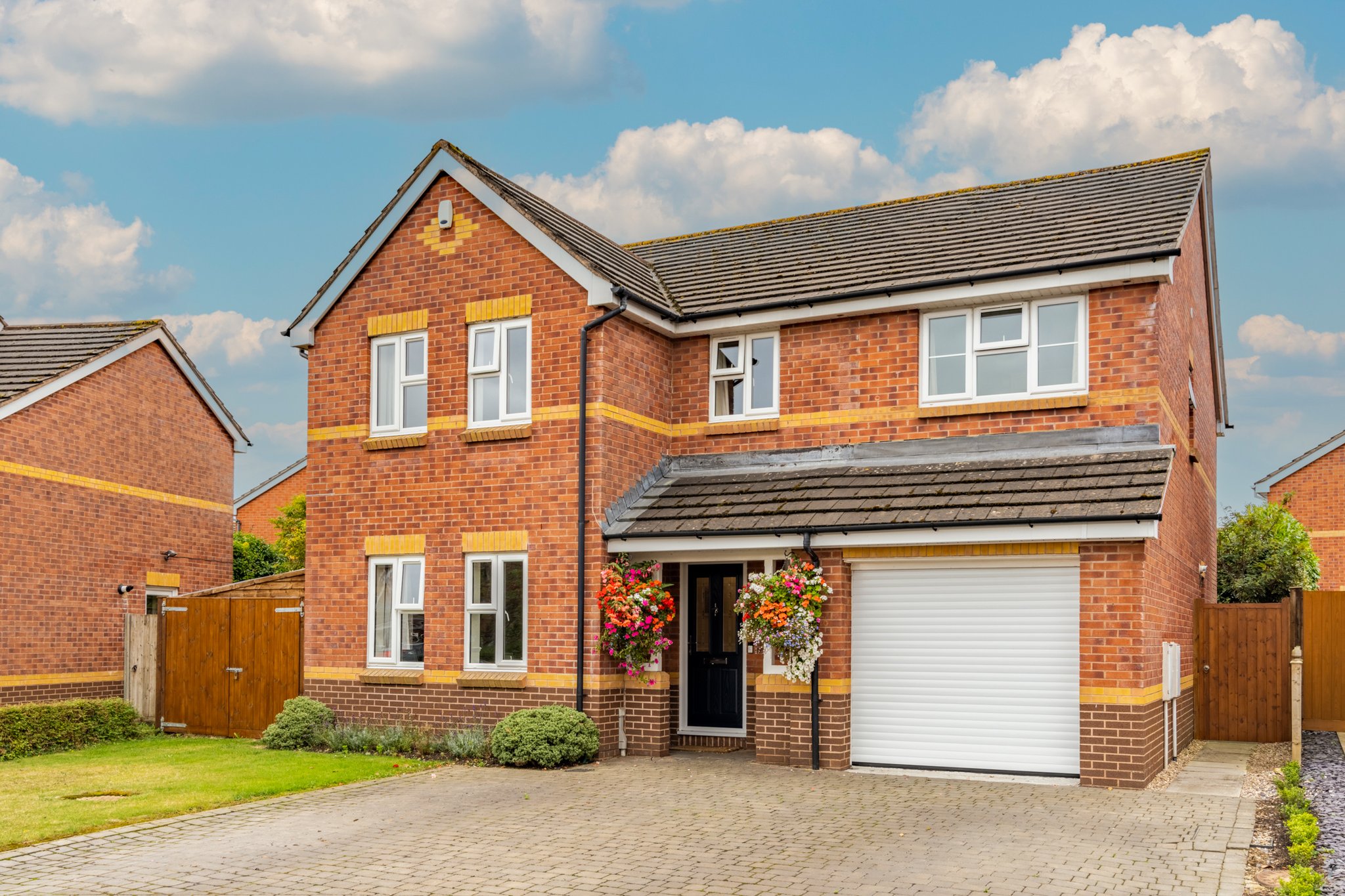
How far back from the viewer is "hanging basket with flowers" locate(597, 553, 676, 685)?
583 inches

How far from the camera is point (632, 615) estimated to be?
1477 cm

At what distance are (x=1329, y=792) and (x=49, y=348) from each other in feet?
65.3

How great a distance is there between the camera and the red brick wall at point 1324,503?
101ft

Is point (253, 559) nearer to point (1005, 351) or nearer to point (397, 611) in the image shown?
point (397, 611)

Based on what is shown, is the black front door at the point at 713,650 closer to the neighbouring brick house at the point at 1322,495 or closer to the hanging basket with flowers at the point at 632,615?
the hanging basket with flowers at the point at 632,615

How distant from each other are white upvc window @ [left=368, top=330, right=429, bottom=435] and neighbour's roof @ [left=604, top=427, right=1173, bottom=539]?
11.4 ft

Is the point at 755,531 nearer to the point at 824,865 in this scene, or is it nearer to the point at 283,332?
the point at 824,865

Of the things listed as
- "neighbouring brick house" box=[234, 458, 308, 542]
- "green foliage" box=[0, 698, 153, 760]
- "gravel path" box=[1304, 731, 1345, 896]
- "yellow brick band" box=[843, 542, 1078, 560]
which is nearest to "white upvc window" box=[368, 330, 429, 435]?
"green foliage" box=[0, 698, 153, 760]

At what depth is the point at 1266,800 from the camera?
11.9 meters

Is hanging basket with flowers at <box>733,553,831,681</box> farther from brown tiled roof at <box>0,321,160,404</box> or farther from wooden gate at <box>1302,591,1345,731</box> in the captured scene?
brown tiled roof at <box>0,321,160,404</box>

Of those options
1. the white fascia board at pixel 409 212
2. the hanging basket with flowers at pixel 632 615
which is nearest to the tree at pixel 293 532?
the white fascia board at pixel 409 212

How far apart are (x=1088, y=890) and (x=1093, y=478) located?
5966mm

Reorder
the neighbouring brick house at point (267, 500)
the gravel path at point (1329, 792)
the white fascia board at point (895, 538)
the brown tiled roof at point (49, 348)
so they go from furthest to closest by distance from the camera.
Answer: the neighbouring brick house at point (267, 500) → the brown tiled roof at point (49, 348) → the white fascia board at point (895, 538) → the gravel path at point (1329, 792)

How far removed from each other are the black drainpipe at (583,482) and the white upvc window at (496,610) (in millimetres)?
872
